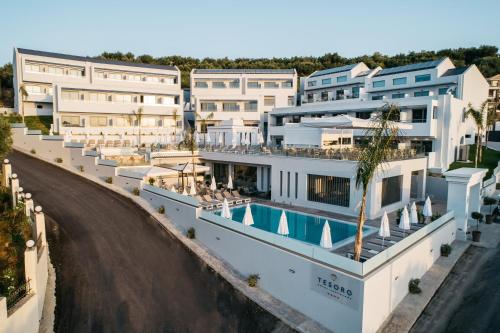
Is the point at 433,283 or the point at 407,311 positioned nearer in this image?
the point at 407,311

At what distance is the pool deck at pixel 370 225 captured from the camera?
46.8 feet

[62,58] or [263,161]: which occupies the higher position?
[62,58]

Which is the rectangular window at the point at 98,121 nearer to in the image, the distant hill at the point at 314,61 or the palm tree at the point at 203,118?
the palm tree at the point at 203,118

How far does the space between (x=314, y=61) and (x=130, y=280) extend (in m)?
74.6

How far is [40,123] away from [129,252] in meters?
32.1

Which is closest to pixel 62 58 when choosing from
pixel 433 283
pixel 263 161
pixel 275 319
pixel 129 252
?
pixel 263 161

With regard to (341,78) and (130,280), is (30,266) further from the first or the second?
(341,78)

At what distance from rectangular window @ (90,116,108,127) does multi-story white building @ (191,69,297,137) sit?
12908 millimetres

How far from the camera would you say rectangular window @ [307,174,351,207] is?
68.4 ft

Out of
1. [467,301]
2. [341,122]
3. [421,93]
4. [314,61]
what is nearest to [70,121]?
[341,122]

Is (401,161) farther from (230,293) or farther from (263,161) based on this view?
(230,293)

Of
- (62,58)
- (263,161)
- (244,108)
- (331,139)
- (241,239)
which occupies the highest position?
(62,58)

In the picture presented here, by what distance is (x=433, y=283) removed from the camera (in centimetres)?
1424

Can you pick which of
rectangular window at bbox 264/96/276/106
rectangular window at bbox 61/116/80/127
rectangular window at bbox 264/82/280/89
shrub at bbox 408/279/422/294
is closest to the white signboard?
shrub at bbox 408/279/422/294
